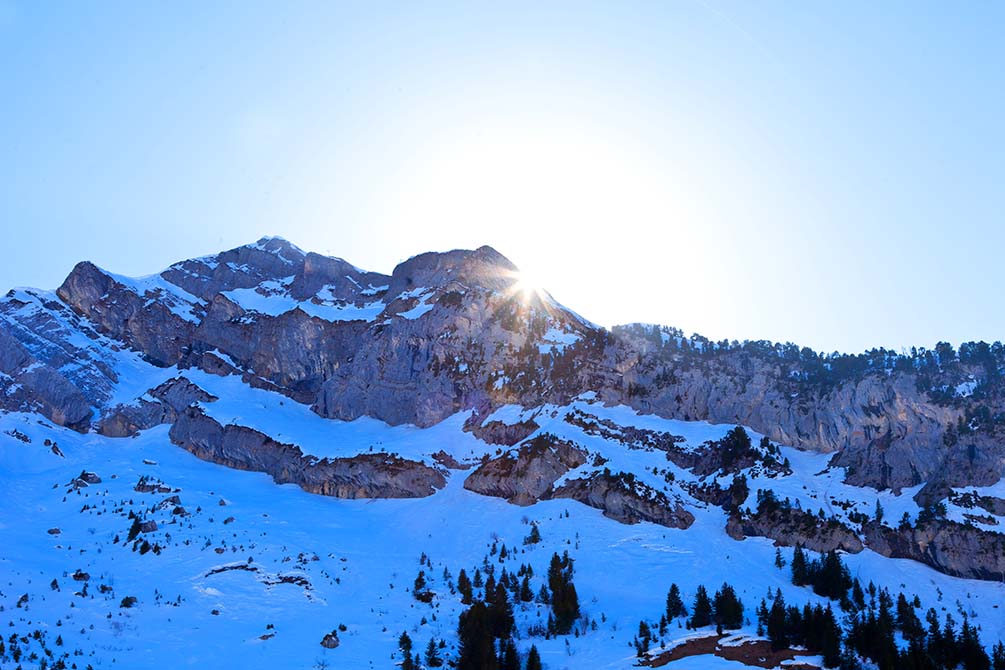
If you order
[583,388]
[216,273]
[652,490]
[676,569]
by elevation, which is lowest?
[676,569]

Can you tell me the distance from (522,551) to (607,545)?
248 inches

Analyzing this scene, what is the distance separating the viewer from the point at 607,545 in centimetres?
5934

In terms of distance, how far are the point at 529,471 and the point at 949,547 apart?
32.0 m

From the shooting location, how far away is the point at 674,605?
1891 inches

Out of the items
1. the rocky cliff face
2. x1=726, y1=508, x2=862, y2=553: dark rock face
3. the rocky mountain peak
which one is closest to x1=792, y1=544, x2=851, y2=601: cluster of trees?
x1=726, y1=508, x2=862, y2=553: dark rock face

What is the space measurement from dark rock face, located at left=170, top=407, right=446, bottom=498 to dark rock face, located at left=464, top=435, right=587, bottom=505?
539 centimetres

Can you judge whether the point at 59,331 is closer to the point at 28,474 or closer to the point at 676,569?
the point at 28,474

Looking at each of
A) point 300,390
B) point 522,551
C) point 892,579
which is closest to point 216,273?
point 300,390

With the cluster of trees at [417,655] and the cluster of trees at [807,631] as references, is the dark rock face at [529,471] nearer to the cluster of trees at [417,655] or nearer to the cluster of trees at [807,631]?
the cluster of trees at [417,655]

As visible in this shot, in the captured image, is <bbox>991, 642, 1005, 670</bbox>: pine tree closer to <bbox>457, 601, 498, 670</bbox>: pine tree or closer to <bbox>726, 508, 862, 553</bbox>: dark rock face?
<bbox>726, 508, 862, 553</bbox>: dark rock face

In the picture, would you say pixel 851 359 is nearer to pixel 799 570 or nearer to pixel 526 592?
pixel 799 570

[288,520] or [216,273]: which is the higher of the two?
[216,273]

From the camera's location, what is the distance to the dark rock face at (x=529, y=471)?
69062mm

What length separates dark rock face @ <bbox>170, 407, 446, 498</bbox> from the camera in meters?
75.6
